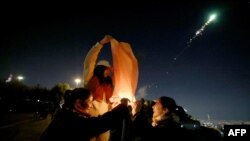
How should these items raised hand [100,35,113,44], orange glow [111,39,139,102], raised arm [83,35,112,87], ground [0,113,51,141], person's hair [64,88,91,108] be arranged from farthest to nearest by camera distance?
ground [0,113,51,141] → raised arm [83,35,112,87] → raised hand [100,35,113,44] → orange glow [111,39,139,102] → person's hair [64,88,91,108]

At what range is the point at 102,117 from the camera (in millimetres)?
2918

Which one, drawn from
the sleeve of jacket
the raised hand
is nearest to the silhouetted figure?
the sleeve of jacket

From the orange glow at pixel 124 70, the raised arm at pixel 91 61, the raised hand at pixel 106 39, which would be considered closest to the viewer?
the orange glow at pixel 124 70

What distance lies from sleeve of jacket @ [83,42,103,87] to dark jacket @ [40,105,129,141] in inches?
79.2

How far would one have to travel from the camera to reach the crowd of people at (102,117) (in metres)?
2.98

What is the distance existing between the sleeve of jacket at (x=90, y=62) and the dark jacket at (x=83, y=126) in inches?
79.2

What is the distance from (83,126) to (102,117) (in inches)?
11.2

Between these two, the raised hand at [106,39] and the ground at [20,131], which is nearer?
the raised hand at [106,39]

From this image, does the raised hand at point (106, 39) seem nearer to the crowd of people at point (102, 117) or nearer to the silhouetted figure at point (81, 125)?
the crowd of people at point (102, 117)

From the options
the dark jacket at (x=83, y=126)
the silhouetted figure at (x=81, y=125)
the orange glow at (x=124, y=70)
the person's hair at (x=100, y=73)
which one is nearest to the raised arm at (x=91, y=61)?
the person's hair at (x=100, y=73)

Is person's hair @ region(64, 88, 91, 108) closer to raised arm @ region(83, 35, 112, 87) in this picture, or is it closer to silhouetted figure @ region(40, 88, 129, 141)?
silhouetted figure @ region(40, 88, 129, 141)

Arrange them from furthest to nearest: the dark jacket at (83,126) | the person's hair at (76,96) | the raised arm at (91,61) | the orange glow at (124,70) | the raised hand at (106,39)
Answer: the raised arm at (91,61), the raised hand at (106,39), the orange glow at (124,70), the person's hair at (76,96), the dark jacket at (83,126)

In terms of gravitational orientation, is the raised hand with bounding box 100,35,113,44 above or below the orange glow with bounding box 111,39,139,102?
above

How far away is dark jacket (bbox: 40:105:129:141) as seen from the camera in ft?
9.59
